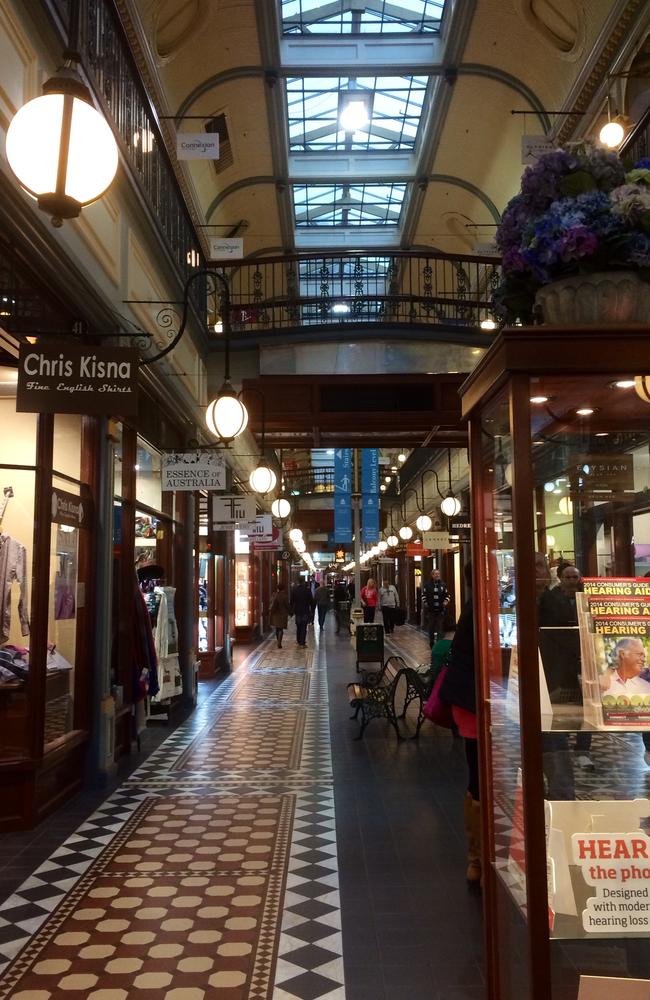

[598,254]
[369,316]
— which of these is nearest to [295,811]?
[598,254]

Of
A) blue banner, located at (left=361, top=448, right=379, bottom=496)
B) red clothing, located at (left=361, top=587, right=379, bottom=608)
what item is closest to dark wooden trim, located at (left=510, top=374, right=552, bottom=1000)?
blue banner, located at (left=361, top=448, right=379, bottom=496)

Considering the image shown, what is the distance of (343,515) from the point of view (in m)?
18.2

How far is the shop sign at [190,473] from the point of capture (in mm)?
8055

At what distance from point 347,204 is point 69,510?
12.2 metres

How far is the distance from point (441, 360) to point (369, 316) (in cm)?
150

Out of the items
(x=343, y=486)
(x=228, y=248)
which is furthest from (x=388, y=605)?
(x=228, y=248)

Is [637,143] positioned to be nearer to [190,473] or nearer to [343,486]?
[190,473]

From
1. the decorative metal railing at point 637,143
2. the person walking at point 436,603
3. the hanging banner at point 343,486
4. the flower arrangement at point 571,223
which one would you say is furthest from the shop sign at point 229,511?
the flower arrangement at point 571,223

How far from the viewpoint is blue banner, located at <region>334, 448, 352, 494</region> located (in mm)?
17500

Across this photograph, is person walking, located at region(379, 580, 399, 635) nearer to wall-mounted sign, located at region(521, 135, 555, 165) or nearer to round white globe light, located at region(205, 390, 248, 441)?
wall-mounted sign, located at region(521, 135, 555, 165)

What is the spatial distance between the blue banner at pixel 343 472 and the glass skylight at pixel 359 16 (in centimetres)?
849

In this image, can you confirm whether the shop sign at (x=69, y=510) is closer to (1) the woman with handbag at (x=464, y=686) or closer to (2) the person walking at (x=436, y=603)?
(1) the woman with handbag at (x=464, y=686)

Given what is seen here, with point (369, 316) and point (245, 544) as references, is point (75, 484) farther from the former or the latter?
point (245, 544)

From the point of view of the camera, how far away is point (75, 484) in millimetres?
6371
